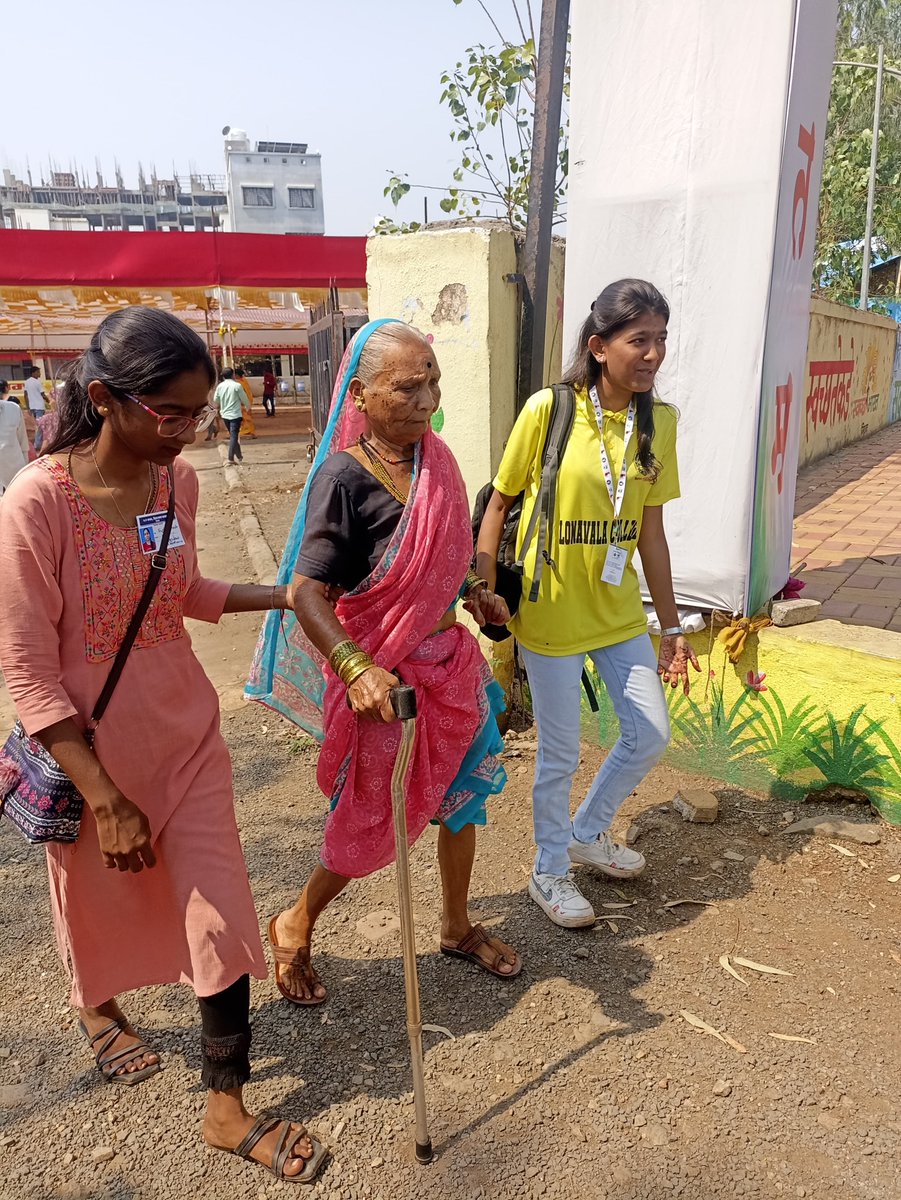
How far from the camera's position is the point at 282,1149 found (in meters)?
1.92

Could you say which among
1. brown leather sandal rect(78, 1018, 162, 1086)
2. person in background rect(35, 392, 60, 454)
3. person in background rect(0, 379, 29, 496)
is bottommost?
brown leather sandal rect(78, 1018, 162, 1086)

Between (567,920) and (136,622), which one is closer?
(136,622)

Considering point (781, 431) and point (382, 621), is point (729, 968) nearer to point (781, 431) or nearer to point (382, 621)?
point (382, 621)

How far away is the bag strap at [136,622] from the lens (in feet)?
6.03

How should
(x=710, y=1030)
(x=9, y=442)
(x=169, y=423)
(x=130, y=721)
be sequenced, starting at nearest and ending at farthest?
1. (x=169, y=423)
2. (x=130, y=721)
3. (x=710, y=1030)
4. (x=9, y=442)

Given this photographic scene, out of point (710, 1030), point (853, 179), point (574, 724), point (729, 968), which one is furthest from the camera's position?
point (853, 179)

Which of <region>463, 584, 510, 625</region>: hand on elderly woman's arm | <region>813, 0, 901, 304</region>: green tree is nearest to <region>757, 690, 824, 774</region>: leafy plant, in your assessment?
<region>463, 584, 510, 625</region>: hand on elderly woman's arm

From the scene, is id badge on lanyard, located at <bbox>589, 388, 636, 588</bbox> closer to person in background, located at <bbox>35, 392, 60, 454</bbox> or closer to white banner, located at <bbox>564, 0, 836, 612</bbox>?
white banner, located at <bbox>564, 0, 836, 612</bbox>

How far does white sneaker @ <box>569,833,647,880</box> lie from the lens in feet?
9.66

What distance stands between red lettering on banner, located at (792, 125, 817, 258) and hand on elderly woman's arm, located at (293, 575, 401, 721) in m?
2.34

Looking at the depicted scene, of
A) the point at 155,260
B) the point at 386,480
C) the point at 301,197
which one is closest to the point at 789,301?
the point at 386,480

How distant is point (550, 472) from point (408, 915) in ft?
4.32

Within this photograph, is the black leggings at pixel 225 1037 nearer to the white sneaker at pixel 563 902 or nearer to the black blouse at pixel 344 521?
the black blouse at pixel 344 521

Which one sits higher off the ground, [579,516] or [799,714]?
[579,516]
